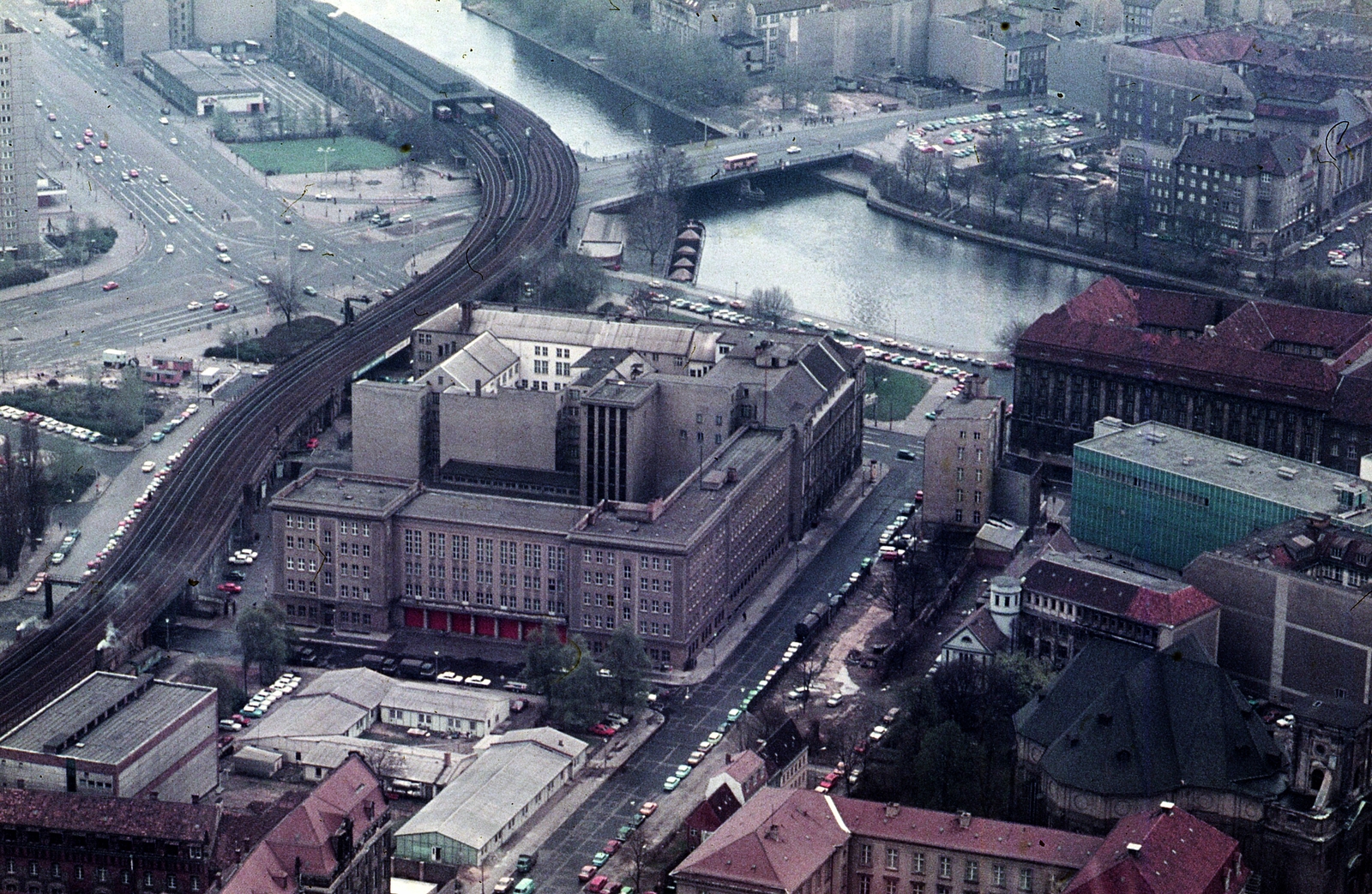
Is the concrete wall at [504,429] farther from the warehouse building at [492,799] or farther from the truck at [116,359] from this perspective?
the truck at [116,359]

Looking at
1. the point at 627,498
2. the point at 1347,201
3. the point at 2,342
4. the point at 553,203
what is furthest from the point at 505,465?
the point at 1347,201

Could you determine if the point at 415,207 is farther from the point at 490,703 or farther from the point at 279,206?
the point at 490,703

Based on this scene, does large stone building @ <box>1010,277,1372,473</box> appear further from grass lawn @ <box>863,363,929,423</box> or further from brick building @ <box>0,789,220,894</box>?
brick building @ <box>0,789,220,894</box>

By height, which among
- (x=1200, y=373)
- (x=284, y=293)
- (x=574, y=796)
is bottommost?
(x=574, y=796)

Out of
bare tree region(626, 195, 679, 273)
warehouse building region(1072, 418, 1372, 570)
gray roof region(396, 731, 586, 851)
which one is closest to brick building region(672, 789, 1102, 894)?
gray roof region(396, 731, 586, 851)

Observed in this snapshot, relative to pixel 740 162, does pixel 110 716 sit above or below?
below

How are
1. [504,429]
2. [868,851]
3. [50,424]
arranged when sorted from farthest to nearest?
[50,424] → [504,429] → [868,851]

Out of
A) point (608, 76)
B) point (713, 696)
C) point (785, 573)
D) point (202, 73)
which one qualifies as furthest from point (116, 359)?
point (608, 76)

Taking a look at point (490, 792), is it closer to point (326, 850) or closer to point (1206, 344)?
point (326, 850)
